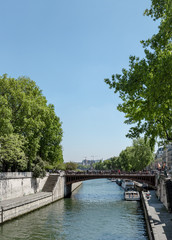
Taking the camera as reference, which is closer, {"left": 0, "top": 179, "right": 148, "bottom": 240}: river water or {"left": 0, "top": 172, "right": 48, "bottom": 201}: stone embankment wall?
{"left": 0, "top": 179, "right": 148, "bottom": 240}: river water

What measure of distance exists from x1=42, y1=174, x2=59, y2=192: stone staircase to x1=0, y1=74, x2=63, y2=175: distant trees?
5.03m

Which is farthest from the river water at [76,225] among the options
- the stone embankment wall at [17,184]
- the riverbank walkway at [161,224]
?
the stone embankment wall at [17,184]

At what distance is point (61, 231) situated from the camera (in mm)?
25266

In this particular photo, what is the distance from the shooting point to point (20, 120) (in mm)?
39312

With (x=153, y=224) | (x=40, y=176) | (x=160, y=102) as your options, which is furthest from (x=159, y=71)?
(x=40, y=176)

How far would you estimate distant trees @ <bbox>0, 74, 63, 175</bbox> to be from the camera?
3516 centimetres

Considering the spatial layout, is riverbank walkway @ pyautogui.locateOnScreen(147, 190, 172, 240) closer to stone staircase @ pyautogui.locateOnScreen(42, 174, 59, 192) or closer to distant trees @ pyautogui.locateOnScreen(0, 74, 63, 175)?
distant trees @ pyautogui.locateOnScreen(0, 74, 63, 175)

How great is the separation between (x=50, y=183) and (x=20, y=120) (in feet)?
49.9

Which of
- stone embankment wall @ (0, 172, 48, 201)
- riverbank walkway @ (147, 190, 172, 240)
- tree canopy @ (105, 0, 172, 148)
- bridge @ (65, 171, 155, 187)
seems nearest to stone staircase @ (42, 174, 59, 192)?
stone embankment wall @ (0, 172, 48, 201)

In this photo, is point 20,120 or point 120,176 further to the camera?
point 120,176

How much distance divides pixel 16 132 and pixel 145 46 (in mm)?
26199

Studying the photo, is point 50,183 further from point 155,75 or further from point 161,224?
point 155,75

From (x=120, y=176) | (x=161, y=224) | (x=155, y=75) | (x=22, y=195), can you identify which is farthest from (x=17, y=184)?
(x=155, y=75)

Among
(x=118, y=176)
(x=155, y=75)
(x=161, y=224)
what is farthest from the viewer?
(x=118, y=176)
